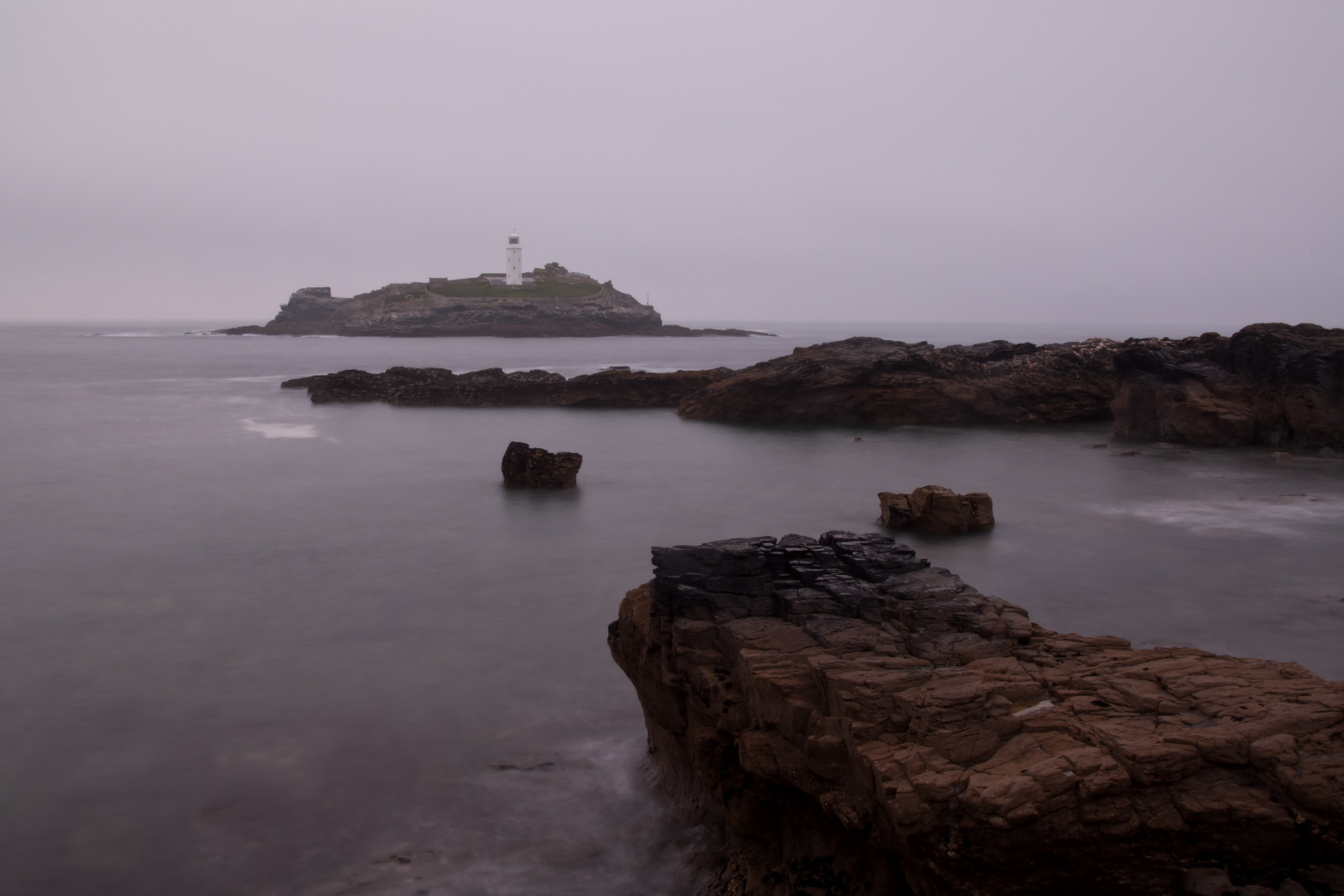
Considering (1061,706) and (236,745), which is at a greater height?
(1061,706)

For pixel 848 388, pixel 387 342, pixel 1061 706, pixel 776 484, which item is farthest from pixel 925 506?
pixel 387 342

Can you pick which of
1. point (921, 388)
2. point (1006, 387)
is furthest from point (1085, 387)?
point (921, 388)

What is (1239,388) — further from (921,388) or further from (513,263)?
(513,263)

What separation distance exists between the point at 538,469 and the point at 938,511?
696cm

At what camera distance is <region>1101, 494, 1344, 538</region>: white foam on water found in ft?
38.4

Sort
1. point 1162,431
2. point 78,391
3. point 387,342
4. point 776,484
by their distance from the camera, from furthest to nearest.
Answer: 1. point 387,342
2. point 78,391
3. point 1162,431
4. point 776,484

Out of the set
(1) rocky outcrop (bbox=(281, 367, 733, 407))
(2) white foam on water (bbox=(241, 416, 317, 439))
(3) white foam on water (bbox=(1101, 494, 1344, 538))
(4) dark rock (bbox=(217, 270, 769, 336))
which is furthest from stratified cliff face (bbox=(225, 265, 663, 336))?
(3) white foam on water (bbox=(1101, 494, 1344, 538))

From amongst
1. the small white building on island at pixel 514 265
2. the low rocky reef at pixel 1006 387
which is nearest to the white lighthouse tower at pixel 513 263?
the small white building on island at pixel 514 265

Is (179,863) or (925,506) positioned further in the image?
(925,506)

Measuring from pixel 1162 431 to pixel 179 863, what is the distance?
20640 mm

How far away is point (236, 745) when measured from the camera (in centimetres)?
598

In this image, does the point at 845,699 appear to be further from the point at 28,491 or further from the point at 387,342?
the point at 387,342

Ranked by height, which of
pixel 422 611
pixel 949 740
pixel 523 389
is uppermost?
pixel 523 389

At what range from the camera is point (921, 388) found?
23.7m
